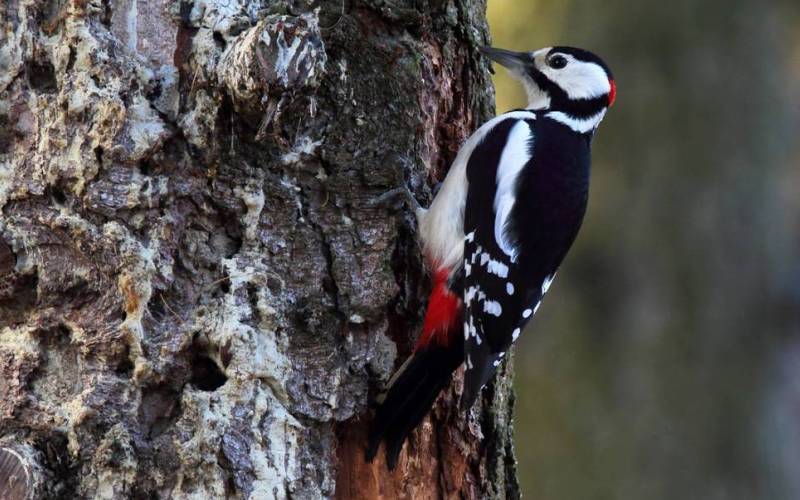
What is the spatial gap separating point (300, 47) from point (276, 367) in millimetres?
684

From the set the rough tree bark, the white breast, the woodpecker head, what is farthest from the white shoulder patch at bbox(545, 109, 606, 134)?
the rough tree bark

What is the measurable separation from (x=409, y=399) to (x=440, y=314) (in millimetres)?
298

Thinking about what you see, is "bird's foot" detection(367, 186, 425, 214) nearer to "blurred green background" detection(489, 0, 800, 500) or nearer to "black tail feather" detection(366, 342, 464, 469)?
"black tail feather" detection(366, 342, 464, 469)

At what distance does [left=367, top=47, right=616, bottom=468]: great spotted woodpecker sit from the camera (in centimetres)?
262

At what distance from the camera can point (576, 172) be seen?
3258 mm

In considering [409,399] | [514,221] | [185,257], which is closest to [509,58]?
[514,221]

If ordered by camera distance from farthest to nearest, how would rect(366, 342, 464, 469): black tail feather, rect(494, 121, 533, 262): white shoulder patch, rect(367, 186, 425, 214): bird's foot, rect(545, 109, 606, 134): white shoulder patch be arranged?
rect(545, 109, 606, 134): white shoulder patch
rect(494, 121, 533, 262): white shoulder patch
rect(367, 186, 425, 214): bird's foot
rect(366, 342, 464, 469): black tail feather

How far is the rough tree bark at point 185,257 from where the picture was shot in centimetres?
223

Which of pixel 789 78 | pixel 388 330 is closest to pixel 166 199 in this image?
pixel 388 330

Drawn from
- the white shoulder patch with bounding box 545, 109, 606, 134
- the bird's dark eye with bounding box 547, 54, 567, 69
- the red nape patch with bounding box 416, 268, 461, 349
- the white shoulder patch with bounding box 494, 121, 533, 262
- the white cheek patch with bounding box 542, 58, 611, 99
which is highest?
the bird's dark eye with bounding box 547, 54, 567, 69

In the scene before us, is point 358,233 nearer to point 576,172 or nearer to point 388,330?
point 388,330

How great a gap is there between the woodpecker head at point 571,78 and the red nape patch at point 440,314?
100 cm

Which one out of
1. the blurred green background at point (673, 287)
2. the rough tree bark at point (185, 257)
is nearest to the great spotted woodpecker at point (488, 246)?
the rough tree bark at point (185, 257)

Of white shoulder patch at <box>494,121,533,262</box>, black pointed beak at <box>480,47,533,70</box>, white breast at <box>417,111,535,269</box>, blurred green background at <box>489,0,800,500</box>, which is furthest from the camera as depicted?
blurred green background at <box>489,0,800,500</box>
